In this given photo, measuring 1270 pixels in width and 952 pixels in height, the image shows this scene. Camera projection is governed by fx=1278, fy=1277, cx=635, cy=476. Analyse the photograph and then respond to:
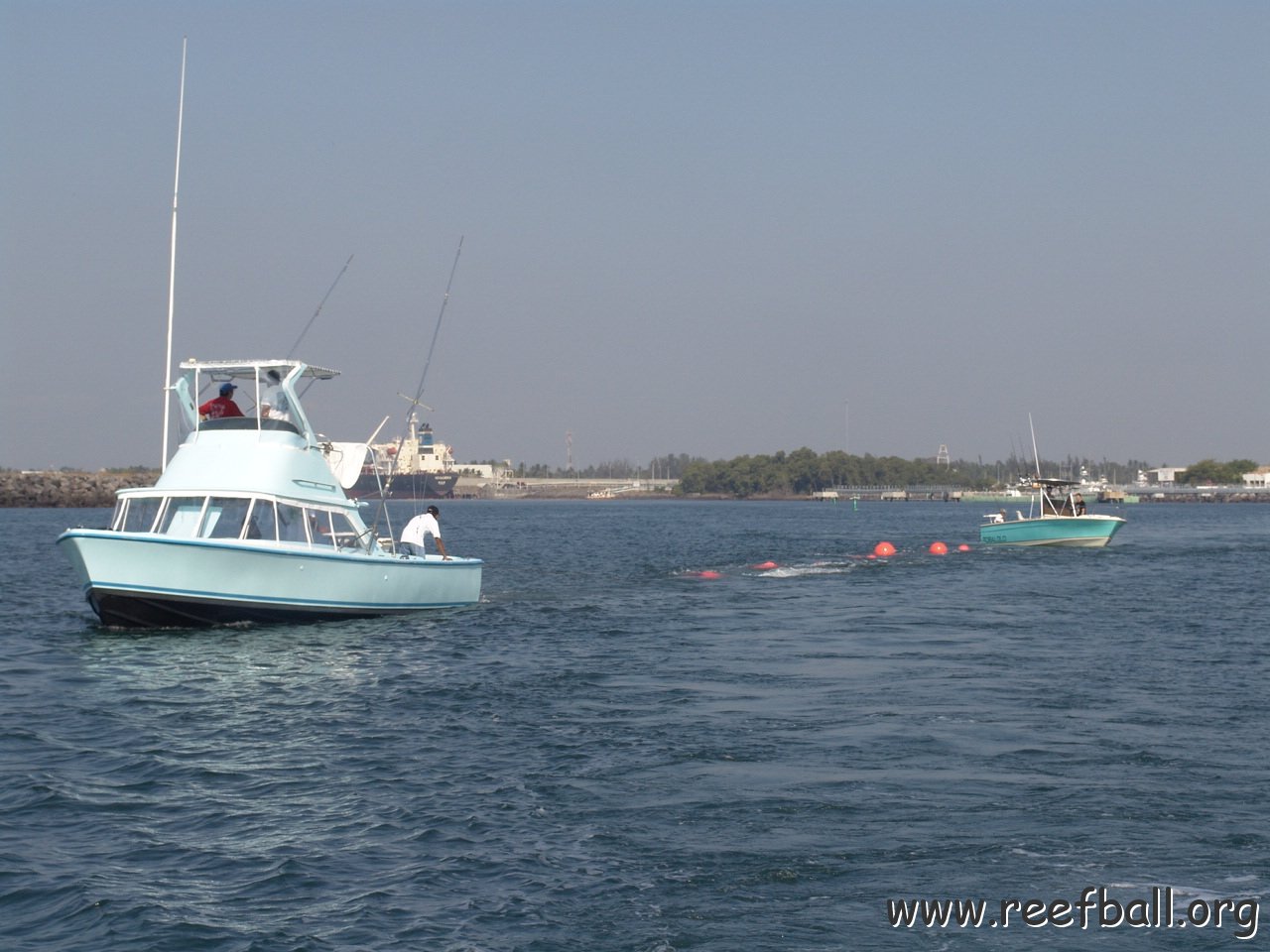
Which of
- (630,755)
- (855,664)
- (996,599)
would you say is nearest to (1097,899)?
(630,755)

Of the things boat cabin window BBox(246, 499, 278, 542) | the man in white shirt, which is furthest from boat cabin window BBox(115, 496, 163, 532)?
the man in white shirt

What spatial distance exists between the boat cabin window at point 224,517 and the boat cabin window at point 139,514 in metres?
1.11

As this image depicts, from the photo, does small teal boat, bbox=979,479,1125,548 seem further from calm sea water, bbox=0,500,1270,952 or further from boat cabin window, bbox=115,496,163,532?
boat cabin window, bbox=115,496,163,532

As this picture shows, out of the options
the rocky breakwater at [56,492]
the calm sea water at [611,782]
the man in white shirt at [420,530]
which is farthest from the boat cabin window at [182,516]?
the rocky breakwater at [56,492]

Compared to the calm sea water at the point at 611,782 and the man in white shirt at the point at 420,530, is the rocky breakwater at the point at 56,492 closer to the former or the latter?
the man in white shirt at the point at 420,530

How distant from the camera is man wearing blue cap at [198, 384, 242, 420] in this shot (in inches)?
1110

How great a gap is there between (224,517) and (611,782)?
571 inches

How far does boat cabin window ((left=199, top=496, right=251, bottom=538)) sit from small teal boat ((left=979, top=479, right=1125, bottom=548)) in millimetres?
45233

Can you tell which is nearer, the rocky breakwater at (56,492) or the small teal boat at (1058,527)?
the small teal boat at (1058,527)

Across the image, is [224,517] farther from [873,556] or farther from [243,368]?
[873,556]

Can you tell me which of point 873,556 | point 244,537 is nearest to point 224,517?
point 244,537

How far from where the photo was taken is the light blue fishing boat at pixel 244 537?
2453cm

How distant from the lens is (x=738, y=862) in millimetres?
10805

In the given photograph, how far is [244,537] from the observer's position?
1005 inches
